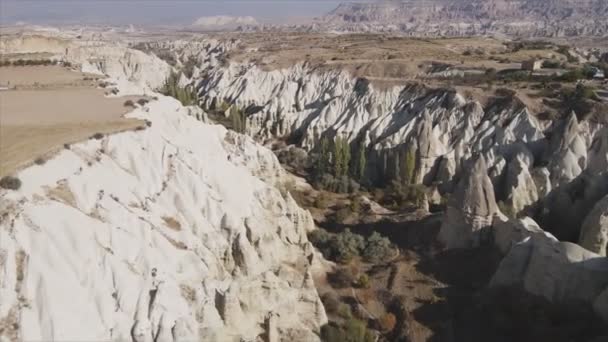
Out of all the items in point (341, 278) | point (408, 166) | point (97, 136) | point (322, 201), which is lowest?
point (341, 278)

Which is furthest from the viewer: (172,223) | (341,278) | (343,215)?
(343,215)

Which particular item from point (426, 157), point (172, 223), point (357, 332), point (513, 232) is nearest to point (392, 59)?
point (426, 157)

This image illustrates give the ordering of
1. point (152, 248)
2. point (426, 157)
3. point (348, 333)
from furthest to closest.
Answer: point (426, 157) → point (348, 333) → point (152, 248)

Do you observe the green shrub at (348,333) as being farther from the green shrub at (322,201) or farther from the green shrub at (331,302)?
the green shrub at (322,201)

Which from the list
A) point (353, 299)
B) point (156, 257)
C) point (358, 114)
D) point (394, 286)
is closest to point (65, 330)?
point (156, 257)

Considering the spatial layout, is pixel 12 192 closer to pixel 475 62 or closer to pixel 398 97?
pixel 398 97

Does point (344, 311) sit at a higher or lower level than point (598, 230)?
lower

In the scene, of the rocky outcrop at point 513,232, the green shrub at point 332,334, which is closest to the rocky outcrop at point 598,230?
the rocky outcrop at point 513,232

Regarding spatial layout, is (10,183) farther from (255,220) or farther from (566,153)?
(566,153)
